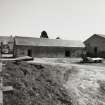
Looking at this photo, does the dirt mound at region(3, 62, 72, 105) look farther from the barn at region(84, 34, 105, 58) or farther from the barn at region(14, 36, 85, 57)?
the barn at region(84, 34, 105, 58)

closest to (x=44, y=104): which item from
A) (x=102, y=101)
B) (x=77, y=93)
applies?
(x=77, y=93)

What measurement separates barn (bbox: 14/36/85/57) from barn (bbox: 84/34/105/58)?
5.74ft

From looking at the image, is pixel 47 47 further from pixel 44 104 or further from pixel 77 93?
pixel 44 104

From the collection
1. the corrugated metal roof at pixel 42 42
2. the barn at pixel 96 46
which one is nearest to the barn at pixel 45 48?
the corrugated metal roof at pixel 42 42

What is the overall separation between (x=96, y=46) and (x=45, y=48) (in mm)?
10663

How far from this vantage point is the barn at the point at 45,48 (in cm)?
2722

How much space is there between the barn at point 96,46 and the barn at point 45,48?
1.75 m

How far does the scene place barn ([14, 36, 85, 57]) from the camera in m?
27.2

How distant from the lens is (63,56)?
30938mm

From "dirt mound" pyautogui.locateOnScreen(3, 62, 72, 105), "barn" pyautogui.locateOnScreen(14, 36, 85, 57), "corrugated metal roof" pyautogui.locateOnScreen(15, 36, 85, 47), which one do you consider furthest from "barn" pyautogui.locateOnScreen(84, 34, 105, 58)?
"dirt mound" pyautogui.locateOnScreen(3, 62, 72, 105)

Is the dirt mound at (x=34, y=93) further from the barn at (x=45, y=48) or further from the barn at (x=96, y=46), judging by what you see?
the barn at (x=96, y=46)

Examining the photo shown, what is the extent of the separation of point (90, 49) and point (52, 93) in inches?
1021

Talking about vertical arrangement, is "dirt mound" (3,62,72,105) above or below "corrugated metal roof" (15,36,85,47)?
below

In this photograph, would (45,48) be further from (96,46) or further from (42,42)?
(96,46)
